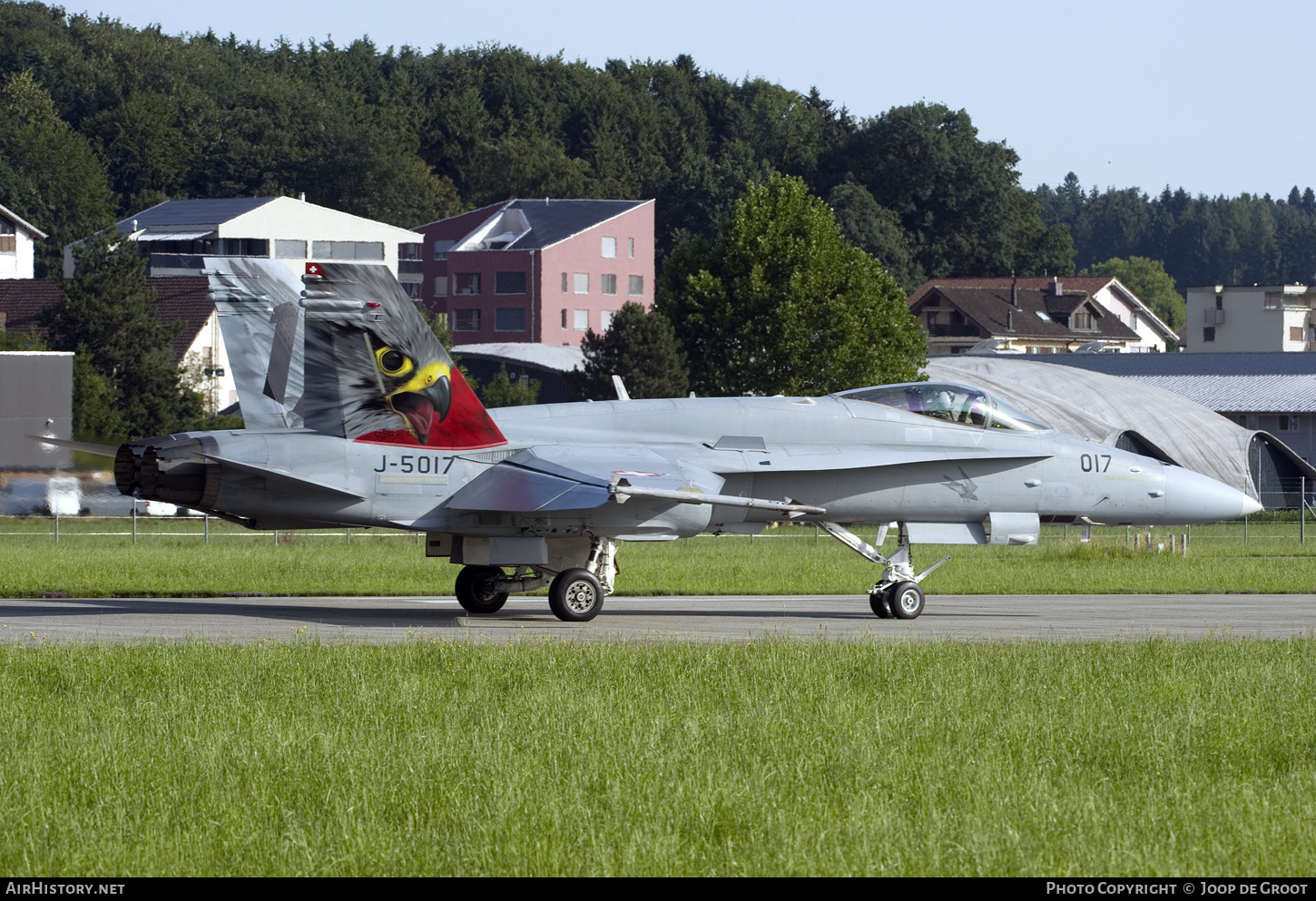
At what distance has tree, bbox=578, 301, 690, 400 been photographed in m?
70.4

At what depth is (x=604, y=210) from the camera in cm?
11500

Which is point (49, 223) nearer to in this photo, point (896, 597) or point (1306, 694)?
point (896, 597)

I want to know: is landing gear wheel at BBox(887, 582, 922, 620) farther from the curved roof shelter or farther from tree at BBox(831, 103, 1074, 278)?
tree at BBox(831, 103, 1074, 278)

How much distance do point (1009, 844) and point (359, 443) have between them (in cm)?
1247

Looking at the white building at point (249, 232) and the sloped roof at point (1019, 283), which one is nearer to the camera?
the white building at point (249, 232)

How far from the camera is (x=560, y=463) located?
19.6m

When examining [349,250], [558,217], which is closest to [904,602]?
[349,250]

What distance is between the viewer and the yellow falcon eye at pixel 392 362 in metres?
19.1

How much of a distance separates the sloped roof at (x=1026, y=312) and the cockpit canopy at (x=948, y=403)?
A: 9839cm

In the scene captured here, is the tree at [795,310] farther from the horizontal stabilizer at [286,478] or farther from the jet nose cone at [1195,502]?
the horizontal stabilizer at [286,478]

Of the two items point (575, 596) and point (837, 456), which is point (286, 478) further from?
point (837, 456)

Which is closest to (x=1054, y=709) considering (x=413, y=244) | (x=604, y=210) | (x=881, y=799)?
(x=881, y=799)

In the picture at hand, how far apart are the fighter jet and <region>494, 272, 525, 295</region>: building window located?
A: 9184 cm

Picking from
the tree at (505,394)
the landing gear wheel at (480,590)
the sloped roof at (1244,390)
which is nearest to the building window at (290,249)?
the tree at (505,394)
